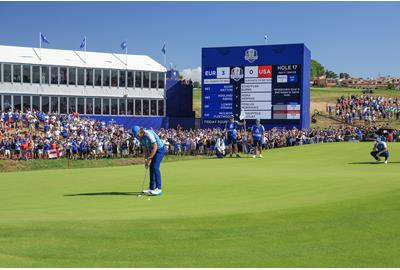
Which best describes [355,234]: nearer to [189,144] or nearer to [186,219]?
[186,219]

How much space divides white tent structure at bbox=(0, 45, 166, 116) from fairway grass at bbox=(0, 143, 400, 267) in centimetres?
4071

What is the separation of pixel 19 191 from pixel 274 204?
27.1 feet

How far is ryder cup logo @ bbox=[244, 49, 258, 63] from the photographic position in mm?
52625

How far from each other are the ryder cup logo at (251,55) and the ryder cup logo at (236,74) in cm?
127

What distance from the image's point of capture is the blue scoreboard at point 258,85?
50844 millimetres

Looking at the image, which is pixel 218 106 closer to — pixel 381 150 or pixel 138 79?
pixel 138 79

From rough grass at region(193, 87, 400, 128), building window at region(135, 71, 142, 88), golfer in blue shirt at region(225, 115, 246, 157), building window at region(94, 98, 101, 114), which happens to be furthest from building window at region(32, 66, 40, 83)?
golfer in blue shirt at region(225, 115, 246, 157)

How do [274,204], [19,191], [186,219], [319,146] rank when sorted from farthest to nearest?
[319,146]
[19,191]
[274,204]
[186,219]

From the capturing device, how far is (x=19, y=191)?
17.0m

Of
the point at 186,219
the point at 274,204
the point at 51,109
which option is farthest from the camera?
the point at 51,109

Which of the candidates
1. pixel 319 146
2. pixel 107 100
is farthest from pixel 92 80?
pixel 319 146

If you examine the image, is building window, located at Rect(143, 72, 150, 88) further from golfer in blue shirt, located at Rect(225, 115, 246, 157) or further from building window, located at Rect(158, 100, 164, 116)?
golfer in blue shirt, located at Rect(225, 115, 246, 157)

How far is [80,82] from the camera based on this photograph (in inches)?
2333

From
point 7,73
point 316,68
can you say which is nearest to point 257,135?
point 7,73
